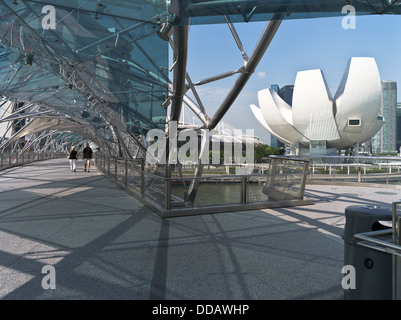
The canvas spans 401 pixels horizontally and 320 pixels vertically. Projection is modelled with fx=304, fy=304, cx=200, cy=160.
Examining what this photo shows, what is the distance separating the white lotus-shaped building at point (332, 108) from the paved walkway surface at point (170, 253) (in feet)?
161

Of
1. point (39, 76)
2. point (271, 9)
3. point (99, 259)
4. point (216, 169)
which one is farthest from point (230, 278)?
point (39, 76)

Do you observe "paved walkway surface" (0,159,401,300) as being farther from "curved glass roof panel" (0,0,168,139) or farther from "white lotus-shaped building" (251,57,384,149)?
"white lotus-shaped building" (251,57,384,149)

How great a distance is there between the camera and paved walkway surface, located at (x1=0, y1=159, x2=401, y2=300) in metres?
3.11

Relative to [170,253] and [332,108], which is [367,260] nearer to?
[170,253]

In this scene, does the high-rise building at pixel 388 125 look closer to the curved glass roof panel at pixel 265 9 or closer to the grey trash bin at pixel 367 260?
the curved glass roof panel at pixel 265 9

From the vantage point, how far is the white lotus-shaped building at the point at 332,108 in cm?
4894

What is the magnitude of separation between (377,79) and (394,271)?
55238mm

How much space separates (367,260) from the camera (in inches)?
99.1

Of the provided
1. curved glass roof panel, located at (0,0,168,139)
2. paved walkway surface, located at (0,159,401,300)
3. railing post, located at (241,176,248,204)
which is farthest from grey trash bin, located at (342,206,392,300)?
railing post, located at (241,176,248,204)

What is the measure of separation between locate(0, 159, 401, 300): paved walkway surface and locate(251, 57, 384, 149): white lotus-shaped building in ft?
161

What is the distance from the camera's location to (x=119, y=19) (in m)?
5.54

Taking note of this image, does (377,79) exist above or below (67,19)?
above

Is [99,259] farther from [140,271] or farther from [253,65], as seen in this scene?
[253,65]

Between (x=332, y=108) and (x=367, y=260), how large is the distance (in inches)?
2189
